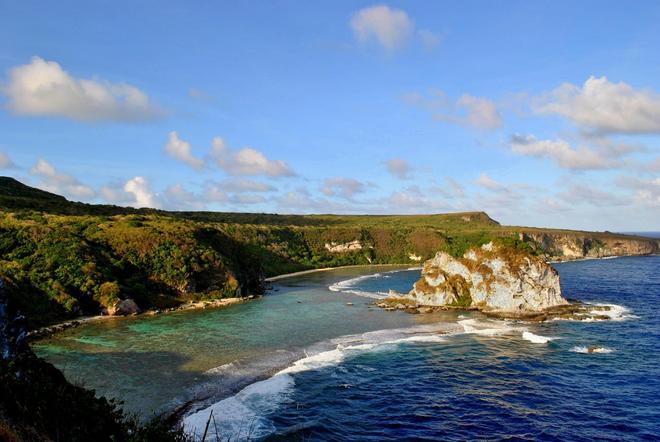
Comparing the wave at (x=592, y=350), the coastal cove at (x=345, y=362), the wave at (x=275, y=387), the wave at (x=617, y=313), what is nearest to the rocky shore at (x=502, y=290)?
the wave at (x=617, y=313)

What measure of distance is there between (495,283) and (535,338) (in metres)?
20.8

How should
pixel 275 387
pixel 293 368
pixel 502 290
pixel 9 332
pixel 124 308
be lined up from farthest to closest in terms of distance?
1. pixel 502 290
2. pixel 124 308
3. pixel 293 368
4. pixel 275 387
5. pixel 9 332

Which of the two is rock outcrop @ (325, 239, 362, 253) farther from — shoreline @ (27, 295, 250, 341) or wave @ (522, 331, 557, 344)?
wave @ (522, 331, 557, 344)

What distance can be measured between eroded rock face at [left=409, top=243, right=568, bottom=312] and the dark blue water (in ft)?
46.2

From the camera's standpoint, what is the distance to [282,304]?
8819 cm

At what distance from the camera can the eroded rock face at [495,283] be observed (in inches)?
2936

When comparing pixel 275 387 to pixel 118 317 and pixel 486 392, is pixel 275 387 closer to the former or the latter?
pixel 486 392

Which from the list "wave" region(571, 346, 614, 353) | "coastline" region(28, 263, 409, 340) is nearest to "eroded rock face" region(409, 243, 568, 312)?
"wave" region(571, 346, 614, 353)

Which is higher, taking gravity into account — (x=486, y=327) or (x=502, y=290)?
(x=502, y=290)

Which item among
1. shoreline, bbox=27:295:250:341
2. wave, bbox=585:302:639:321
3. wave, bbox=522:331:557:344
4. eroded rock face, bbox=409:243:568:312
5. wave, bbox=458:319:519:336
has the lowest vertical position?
shoreline, bbox=27:295:250:341

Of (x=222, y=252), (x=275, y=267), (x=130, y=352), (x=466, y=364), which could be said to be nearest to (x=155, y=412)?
(x=130, y=352)

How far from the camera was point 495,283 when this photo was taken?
251ft

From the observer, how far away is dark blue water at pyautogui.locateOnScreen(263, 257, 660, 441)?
32406 mm

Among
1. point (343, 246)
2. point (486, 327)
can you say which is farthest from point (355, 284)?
point (343, 246)
